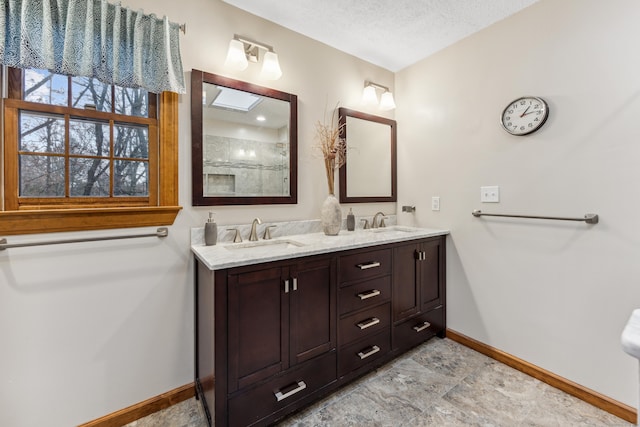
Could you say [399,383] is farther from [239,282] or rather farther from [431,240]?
[239,282]

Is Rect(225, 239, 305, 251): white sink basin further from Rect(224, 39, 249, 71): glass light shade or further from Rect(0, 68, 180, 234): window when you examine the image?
Rect(224, 39, 249, 71): glass light shade

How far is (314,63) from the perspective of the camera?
223 centimetres

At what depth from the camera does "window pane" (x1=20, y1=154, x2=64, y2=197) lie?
133 centimetres

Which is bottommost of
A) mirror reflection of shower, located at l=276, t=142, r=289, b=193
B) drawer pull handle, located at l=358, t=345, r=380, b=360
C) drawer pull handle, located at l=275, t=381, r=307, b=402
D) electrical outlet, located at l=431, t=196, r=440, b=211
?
drawer pull handle, located at l=275, t=381, r=307, b=402

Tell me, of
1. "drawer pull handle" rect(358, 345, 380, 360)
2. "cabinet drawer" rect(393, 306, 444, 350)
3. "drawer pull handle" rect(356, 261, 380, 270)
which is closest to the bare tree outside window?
"drawer pull handle" rect(356, 261, 380, 270)

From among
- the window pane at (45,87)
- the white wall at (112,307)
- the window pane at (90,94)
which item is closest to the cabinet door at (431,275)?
the white wall at (112,307)

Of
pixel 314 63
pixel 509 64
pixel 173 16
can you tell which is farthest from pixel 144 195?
pixel 509 64

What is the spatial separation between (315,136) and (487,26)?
4.87 feet

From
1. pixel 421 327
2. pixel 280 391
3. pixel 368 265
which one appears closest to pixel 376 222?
pixel 368 265

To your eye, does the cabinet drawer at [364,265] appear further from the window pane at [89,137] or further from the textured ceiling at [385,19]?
the textured ceiling at [385,19]

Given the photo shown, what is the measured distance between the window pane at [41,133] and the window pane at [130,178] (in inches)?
9.7

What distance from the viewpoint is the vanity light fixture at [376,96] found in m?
2.47

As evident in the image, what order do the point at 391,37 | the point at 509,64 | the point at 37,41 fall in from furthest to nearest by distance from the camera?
the point at 391,37 → the point at 509,64 → the point at 37,41

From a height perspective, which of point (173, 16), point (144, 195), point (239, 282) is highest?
point (173, 16)
